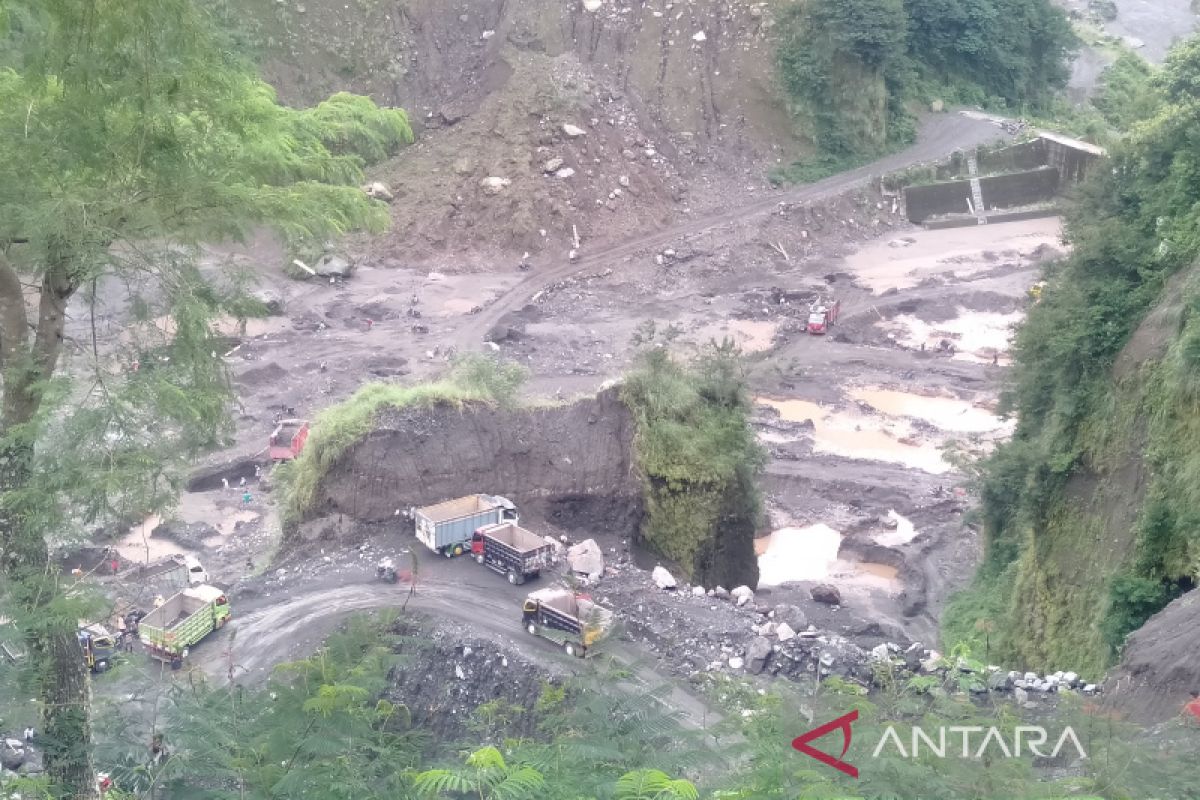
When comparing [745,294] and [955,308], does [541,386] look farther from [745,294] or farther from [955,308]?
[955,308]

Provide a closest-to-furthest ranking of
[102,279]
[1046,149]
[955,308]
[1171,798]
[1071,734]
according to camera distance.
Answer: [1171,798], [1071,734], [102,279], [955,308], [1046,149]

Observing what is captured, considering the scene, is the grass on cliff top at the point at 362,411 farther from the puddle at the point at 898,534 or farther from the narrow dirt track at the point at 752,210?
the narrow dirt track at the point at 752,210

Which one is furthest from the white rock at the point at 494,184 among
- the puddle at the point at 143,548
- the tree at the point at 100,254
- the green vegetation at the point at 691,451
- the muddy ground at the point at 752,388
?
the tree at the point at 100,254

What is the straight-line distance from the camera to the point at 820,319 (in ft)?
139

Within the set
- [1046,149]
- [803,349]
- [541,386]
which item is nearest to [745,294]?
[803,349]

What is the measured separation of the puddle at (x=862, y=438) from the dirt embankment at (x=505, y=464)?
42.9 feet

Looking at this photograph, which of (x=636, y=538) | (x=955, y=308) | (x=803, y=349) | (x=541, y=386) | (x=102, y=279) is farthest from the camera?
(x=955, y=308)

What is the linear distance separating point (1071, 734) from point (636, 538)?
53.7 ft

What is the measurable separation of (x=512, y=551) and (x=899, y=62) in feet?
139

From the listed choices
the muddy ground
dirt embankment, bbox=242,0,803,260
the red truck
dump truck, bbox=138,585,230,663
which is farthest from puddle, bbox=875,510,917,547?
dirt embankment, bbox=242,0,803,260

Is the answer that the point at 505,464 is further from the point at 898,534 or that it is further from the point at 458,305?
the point at 458,305

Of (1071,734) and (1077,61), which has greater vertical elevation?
(1077,61)

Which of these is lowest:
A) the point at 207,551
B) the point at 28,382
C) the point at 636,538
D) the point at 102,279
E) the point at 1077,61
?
the point at 207,551

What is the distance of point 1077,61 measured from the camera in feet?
223
